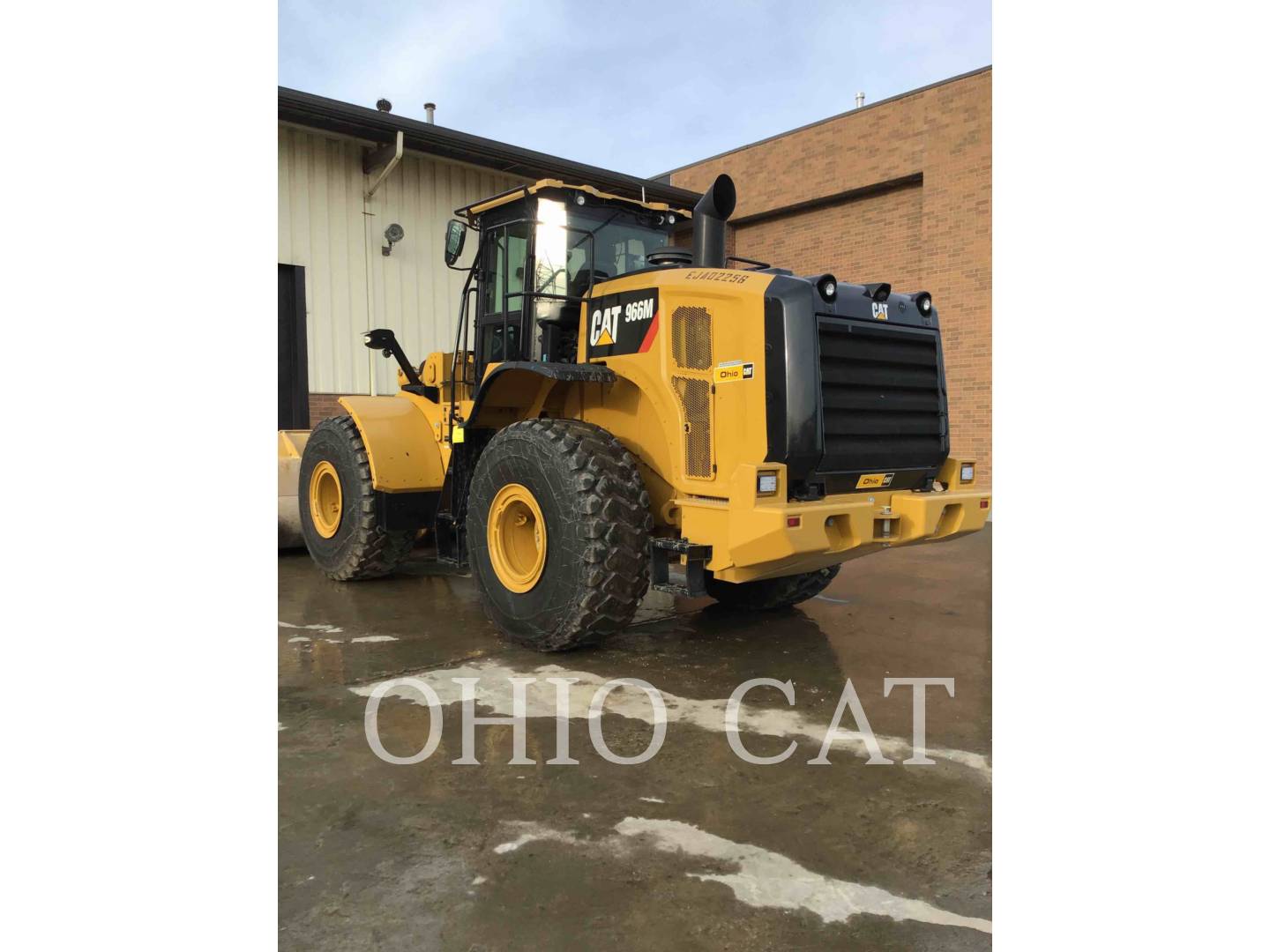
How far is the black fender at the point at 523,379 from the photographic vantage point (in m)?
5.50

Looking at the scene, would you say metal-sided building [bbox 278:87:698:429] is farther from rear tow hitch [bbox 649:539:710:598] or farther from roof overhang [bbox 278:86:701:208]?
rear tow hitch [bbox 649:539:710:598]

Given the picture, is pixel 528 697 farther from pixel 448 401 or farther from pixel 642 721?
pixel 448 401

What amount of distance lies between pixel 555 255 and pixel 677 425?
1.88 m

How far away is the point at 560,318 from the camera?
639cm

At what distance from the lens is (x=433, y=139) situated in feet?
42.1

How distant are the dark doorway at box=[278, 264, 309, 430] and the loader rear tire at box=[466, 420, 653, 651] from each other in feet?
25.7

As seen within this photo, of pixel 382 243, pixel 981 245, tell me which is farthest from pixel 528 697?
pixel 981 245

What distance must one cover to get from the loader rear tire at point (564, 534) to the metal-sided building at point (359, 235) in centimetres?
774

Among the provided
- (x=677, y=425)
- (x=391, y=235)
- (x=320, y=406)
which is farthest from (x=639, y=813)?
(x=391, y=235)

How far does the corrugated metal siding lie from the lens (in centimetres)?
1259

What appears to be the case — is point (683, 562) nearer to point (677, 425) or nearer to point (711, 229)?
point (677, 425)

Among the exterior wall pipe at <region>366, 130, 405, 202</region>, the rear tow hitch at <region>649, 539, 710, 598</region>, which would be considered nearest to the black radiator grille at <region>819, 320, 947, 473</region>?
the rear tow hitch at <region>649, 539, 710, 598</region>

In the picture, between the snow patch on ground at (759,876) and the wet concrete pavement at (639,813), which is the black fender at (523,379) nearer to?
the wet concrete pavement at (639,813)

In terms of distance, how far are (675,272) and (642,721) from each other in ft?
8.62
